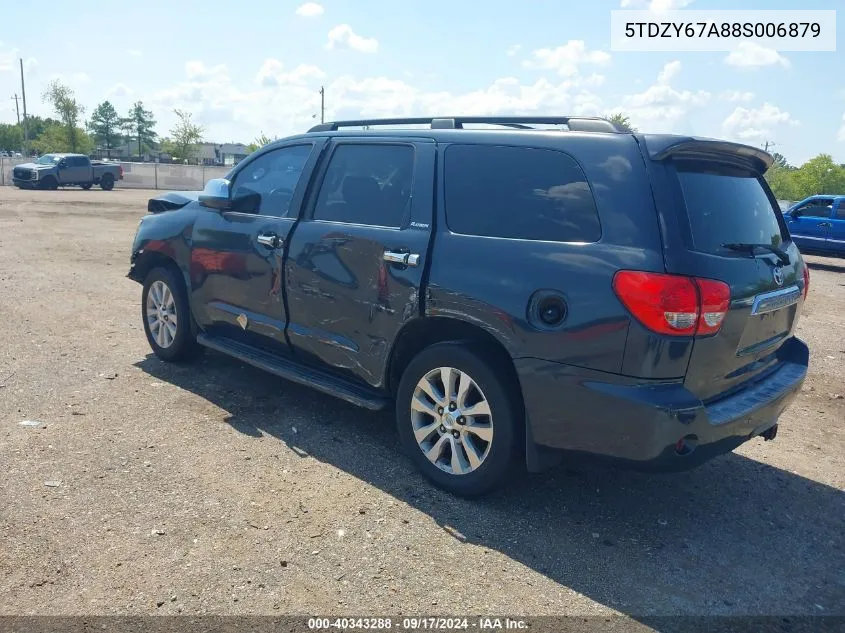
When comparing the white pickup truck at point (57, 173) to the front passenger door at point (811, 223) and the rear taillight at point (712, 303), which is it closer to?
the front passenger door at point (811, 223)

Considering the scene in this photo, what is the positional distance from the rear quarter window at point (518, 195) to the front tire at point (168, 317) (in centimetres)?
272

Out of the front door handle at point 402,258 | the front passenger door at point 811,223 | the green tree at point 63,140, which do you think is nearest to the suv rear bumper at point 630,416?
the front door handle at point 402,258

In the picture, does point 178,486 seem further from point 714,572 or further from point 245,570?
point 714,572

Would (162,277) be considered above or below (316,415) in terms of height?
above

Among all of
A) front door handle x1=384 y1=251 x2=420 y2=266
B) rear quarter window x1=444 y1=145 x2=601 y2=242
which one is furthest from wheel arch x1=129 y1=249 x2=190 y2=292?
rear quarter window x1=444 y1=145 x2=601 y2=242

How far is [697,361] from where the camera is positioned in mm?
3170

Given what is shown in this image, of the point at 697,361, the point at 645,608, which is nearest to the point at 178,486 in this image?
the point at 645,608

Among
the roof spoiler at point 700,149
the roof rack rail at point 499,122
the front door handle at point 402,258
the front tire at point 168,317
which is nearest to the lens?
the roof spoiler at point 700,149

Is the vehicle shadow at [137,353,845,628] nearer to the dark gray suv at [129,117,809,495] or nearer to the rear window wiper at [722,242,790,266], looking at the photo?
the dark gray suv at [129,117,809,495]

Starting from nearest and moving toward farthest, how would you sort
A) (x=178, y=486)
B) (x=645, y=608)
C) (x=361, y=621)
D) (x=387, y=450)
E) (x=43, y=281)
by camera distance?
1. (x=361, y=621)
2. (x=645, y=608)
3. (x=178, y=486)
4. (x=387, y=450)
5. (x=43, y=281)

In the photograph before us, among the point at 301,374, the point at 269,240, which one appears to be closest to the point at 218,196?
the point at 269,240

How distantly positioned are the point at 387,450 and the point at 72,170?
34.9 metres

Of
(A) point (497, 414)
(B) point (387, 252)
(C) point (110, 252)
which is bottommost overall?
(C) point (110, 252)

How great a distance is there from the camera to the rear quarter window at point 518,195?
338 centimetres
